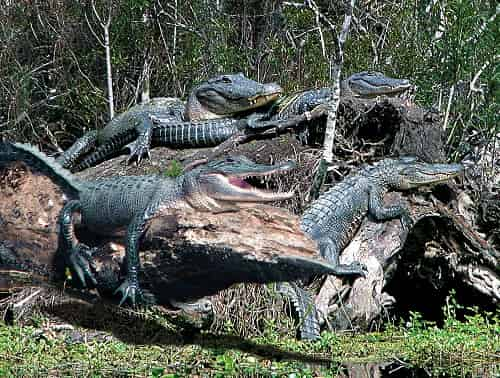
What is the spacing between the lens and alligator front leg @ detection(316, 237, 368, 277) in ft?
22.0

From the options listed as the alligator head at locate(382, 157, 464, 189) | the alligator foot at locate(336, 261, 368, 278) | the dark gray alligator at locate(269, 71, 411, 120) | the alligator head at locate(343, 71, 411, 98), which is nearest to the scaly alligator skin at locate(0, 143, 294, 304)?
the alligator foot at locate(336, 261, 368, 278)

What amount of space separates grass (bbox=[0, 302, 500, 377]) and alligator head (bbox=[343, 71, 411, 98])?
304 centimetres

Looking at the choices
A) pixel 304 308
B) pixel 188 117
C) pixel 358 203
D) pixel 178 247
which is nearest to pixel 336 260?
pixel 304 308

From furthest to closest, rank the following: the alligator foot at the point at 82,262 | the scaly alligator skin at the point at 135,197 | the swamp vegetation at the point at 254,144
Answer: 1. the alligator foot at the point at 82,262
2. the swamp vegetation at the point at 254,144
3. the scaly alligator skin at the point at 135,197

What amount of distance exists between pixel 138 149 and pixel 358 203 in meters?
2.34

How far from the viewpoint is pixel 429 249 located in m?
7.60

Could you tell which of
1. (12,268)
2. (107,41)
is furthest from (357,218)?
(107,41)

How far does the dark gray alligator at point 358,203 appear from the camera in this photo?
6.86 meters

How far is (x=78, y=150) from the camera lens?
8.95 metres

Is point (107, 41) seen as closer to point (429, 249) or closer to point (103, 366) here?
point (429, 249)

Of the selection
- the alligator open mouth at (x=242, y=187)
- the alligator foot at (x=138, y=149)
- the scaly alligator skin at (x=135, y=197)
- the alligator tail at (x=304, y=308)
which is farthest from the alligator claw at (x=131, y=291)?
the alligator foot at (x=138, y=149)

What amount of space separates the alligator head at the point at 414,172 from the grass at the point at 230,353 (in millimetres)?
1829

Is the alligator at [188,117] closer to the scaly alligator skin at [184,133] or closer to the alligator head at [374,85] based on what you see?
the scaly alligator skin at [184,133]

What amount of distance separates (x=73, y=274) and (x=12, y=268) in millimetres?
595
